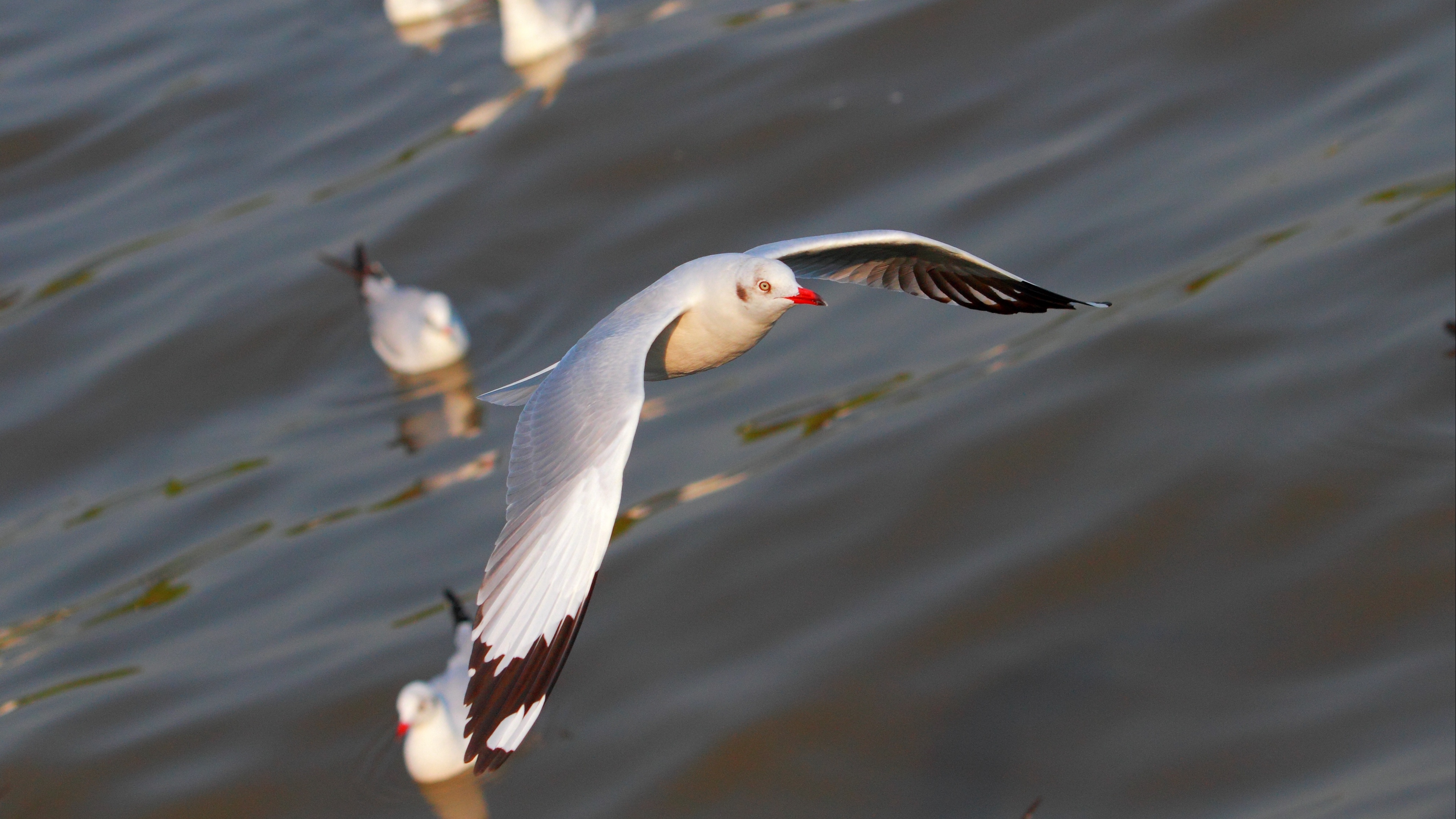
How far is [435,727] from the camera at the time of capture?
312 inches

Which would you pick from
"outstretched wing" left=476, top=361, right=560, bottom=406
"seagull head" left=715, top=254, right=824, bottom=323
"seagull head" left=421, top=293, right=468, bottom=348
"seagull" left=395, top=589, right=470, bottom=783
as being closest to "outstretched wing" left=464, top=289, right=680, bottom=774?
"seagull head" left=715, top=254, right=824, bottom=323

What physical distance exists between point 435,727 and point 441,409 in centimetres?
358

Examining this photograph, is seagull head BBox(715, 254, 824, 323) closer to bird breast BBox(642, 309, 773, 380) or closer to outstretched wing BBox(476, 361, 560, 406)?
bird breast BBox(642, 309, 773, 380)

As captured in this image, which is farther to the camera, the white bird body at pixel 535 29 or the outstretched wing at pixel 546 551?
the white bird body at pixel 535 29

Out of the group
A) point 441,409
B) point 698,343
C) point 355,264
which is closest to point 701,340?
point 698,343

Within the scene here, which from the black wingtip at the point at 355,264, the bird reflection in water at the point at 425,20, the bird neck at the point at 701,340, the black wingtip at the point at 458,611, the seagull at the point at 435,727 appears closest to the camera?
the bird neck at the point at 701,340

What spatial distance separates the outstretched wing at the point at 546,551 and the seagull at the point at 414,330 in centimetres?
665

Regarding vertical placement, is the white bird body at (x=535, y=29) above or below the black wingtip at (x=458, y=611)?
above

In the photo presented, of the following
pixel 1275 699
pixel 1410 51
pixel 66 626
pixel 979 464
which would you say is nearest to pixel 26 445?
pixel 66 626

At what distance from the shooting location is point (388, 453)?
34.7 ft

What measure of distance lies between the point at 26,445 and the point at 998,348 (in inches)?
269

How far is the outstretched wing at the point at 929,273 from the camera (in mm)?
5527

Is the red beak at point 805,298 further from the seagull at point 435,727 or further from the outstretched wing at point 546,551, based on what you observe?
the seagull at point 435,727

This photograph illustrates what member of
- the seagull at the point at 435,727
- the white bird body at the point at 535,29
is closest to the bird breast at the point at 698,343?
the seagull at the point at 435,727
